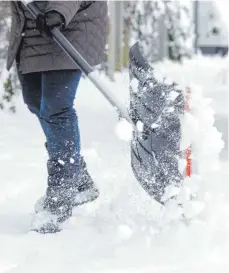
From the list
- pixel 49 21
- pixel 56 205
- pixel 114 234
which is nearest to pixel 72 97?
pixel 49 21

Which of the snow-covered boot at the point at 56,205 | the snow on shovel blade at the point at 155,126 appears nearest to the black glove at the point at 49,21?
the snow on shovel blade at the point at 155,126

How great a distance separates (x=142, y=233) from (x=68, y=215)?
0.39 metres

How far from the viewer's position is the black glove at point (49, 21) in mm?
2959

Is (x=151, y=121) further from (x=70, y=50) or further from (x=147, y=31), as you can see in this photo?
(x=147, y=31)

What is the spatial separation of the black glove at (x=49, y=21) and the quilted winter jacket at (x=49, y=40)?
7 cm

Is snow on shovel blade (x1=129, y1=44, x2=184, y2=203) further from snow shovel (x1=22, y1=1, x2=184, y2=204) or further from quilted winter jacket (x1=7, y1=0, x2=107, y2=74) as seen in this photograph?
quilted winter jacket (x1=7, y1=0, x2=107, y2=74)

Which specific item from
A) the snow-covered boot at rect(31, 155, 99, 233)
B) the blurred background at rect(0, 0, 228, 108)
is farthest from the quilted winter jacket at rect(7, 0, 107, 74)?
the blurred background at rect(0, 0, 228, 108)

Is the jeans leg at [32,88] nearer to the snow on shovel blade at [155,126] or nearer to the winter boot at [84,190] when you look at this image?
the winter boot at [84,190]

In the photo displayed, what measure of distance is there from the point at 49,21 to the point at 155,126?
621 millimetres

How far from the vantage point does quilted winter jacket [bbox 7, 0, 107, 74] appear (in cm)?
309

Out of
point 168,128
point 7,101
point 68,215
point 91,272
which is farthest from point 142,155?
point 7,101

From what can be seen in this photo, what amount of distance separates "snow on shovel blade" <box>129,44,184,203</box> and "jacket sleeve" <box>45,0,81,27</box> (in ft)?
1.15

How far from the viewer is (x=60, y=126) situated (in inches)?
123

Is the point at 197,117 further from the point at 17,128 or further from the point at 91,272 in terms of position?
the point at 17,128
